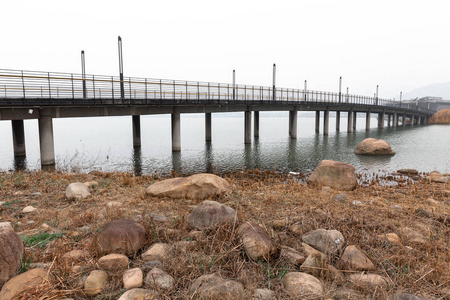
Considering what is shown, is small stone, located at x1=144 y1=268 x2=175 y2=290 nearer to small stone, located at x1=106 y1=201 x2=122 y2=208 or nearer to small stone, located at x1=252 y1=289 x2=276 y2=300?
small stone, located at x1=252 y1=289 x2=276 y2=300

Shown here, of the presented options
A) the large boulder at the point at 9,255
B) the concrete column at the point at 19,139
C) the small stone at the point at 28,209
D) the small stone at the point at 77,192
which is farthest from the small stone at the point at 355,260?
the concrete column at the point at 19,139

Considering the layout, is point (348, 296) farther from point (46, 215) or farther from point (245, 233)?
point (46, 215)

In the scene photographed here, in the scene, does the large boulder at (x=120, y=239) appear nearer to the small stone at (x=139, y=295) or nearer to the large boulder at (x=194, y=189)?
the small stone at (x=139, y=295)

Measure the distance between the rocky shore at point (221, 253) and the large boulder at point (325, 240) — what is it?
18 millimetres

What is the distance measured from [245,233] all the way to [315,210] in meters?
2.89

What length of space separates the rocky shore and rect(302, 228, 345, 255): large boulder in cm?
2

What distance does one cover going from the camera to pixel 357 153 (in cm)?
2970

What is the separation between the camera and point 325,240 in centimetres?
522

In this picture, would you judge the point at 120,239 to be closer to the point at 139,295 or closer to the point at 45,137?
the point at 139,295

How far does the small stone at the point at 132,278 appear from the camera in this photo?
13.1 feet

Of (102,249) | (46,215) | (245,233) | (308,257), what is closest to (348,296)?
(308,257)

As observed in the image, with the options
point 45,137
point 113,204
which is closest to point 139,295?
point 113,204

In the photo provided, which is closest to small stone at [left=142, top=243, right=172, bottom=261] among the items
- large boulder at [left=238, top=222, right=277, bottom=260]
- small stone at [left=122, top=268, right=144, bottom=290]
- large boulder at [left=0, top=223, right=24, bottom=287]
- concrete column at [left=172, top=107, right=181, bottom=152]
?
small stone at [left=122, top=268, right=144, bottom=290]

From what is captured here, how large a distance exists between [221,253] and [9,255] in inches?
117
